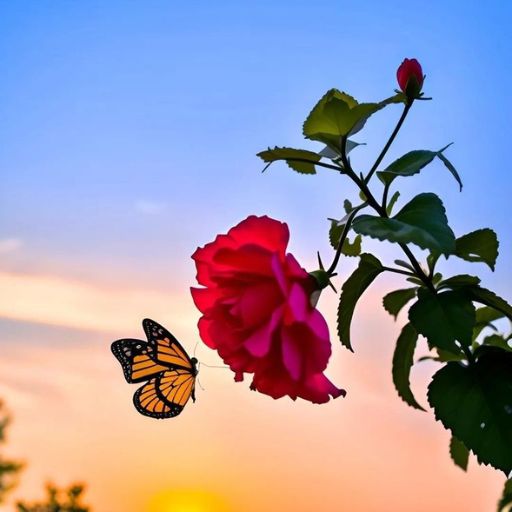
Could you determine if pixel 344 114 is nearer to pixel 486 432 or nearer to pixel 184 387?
pixel 486 432

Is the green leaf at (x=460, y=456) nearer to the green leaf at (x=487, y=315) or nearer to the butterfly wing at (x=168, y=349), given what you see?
the green leaf at (x=487, y=315)

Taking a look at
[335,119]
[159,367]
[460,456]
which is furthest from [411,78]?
[159,367]

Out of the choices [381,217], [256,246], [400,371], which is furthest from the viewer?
[400,371]

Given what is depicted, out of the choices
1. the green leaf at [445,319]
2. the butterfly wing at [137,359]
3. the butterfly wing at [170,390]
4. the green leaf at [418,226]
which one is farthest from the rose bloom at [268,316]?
the butterfly wing at [170,390]

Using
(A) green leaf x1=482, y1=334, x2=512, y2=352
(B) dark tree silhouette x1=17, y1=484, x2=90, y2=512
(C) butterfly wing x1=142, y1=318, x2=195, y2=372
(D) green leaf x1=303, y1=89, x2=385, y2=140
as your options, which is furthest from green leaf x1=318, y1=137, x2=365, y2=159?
(B) dark tree silhouette x1=17, y1=484, x2=90, y2=512

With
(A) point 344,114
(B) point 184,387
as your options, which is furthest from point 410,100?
(B) point 184,387
